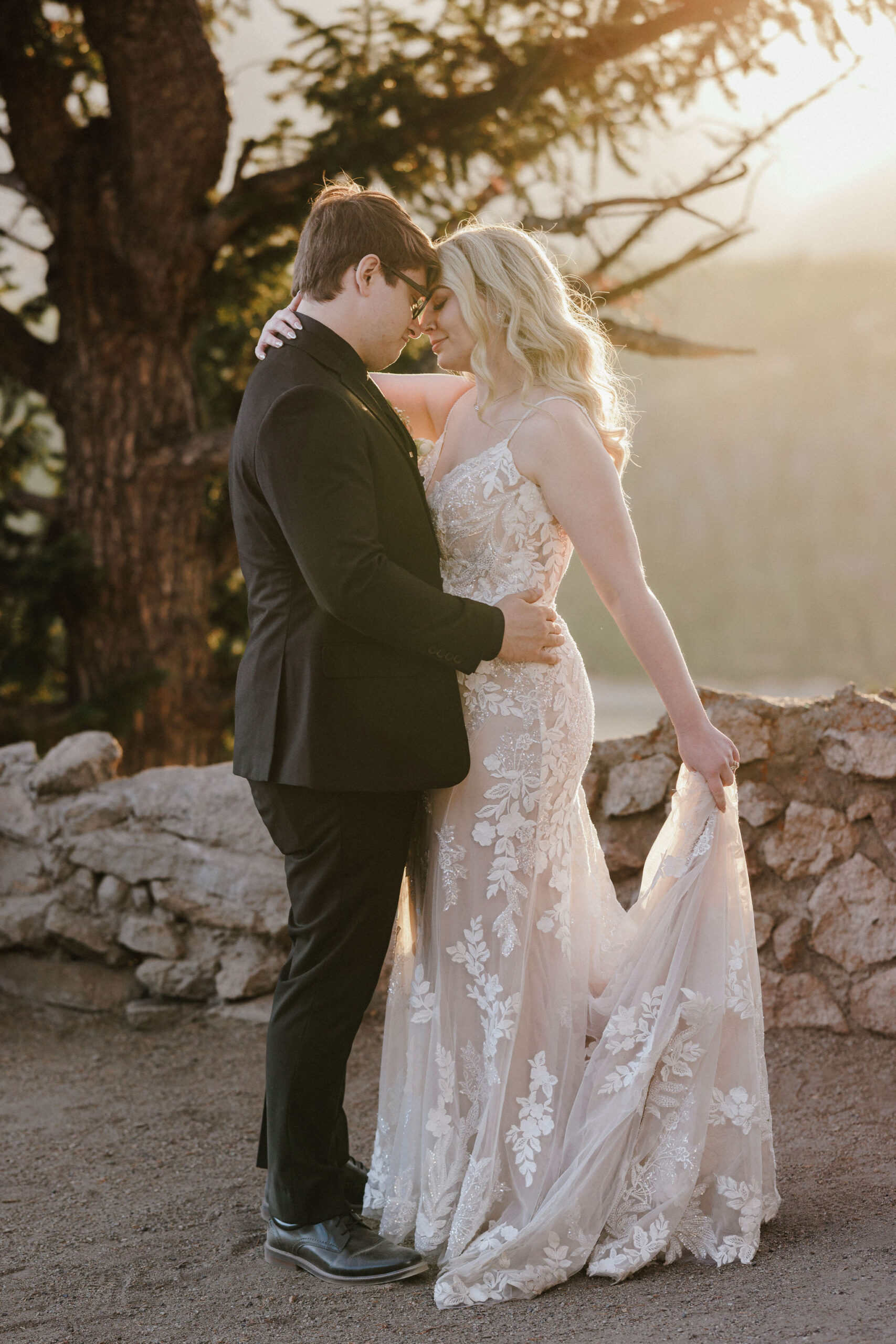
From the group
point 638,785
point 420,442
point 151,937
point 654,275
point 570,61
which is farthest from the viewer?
point 654,275

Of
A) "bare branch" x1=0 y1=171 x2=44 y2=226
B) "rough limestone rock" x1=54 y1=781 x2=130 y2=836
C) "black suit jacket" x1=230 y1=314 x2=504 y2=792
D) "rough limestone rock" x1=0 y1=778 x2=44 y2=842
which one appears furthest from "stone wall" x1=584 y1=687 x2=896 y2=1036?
"bare branch" x1=0 y1=171 x2=44 y2=226

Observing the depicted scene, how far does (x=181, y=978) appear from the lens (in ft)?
13.4

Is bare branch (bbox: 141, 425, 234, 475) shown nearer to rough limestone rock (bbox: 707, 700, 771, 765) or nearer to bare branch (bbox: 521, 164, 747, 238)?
bare branch (bbox: 521, 164, 747, 238)

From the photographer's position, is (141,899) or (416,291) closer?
(416,291)

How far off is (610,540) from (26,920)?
2976 millimetres

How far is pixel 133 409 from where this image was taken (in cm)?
577

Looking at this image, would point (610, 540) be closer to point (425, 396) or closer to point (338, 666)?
point (338, 666)

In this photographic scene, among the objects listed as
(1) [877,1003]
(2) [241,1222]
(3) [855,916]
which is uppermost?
(3) [855,916]

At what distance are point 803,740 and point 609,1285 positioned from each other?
1880mm

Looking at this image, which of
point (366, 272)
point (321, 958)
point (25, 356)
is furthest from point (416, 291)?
point (25, 356)

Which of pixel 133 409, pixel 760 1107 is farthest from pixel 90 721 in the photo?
pixel 760 1107

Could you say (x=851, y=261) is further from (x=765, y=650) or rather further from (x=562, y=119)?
(x=562, y=119)

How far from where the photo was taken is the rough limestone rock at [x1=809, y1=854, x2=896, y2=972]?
134 inches

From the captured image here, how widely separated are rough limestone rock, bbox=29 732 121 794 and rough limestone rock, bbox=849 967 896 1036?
2.85 meters
